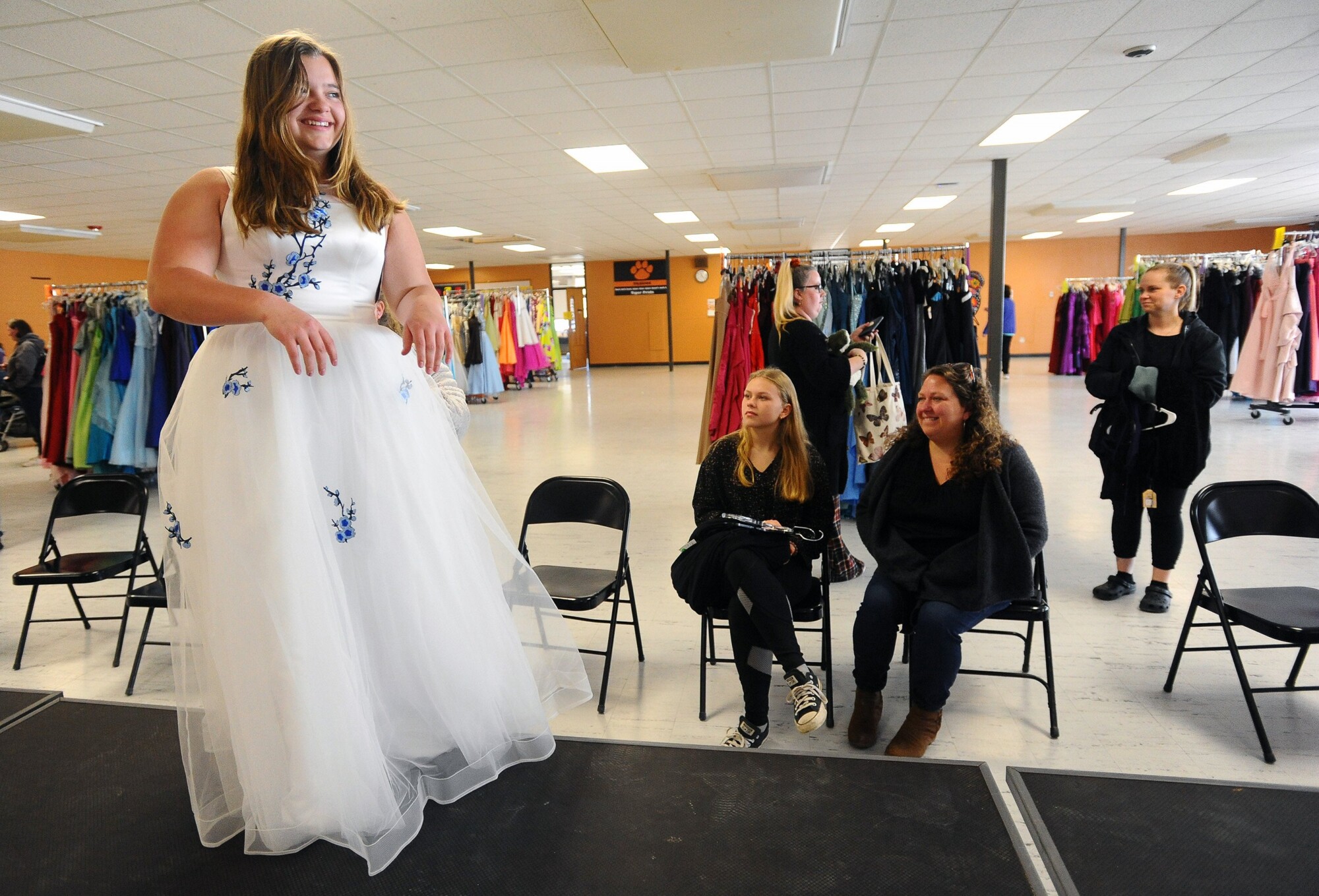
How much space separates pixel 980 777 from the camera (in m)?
1.53

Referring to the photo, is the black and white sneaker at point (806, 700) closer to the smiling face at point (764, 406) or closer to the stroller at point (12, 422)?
the smiling face at point (764, 406)

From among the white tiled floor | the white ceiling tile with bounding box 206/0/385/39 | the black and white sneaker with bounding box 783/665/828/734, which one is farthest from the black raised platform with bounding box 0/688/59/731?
the white ceiling tile with bounding box 206/0/385/39

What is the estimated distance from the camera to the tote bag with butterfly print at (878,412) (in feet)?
12.8

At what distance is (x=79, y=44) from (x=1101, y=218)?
567 inches

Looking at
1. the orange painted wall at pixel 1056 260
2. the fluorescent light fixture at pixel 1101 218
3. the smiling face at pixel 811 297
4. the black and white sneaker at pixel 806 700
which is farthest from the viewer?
the orange painted wall at pixel 1056 260

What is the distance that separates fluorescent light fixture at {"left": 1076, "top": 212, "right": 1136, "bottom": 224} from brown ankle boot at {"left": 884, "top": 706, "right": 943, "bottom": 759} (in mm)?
12900

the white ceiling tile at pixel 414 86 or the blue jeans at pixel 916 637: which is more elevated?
the white ceiling tile at pixel 414 86

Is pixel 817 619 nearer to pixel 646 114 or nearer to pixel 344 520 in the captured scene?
pixel 344 520

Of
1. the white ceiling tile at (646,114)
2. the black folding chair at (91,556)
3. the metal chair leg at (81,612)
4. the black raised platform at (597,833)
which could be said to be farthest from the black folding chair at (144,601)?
the white ceiling tile at (646,114)

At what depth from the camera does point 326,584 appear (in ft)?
4.41

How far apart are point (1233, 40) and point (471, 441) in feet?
23.7

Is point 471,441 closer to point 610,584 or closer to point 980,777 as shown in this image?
point 610,584

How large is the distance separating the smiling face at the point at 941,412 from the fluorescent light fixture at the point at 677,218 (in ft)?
31.0

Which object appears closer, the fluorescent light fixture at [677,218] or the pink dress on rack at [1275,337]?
the pink dress on rack at [1275,337]
